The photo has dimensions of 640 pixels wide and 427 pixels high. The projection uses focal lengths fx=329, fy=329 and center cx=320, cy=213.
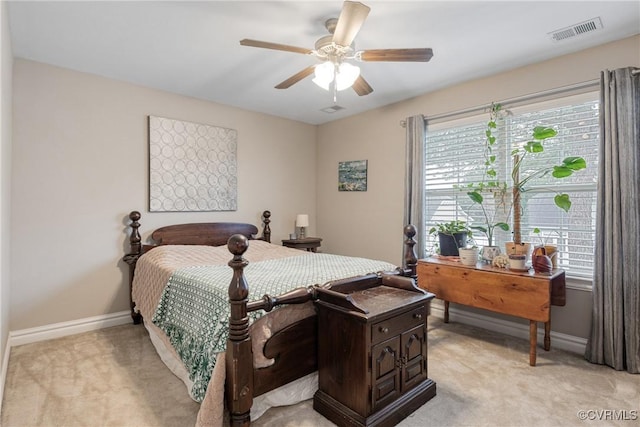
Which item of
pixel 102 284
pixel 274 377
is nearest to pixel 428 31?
pixel 274 377

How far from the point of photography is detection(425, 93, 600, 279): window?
2.75 metres

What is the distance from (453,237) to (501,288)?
703 mm

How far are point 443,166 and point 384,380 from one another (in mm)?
2585

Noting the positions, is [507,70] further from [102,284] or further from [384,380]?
[102,284]

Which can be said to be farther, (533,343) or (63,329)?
(63,329)

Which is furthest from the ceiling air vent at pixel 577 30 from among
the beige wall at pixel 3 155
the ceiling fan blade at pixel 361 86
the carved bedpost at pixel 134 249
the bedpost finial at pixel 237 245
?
the carved bedpost at pixel 134 249

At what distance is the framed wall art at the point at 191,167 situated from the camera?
11.7ft

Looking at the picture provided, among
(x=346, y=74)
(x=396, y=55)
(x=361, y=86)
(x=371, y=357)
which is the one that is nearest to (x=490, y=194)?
(x=361, y=86)

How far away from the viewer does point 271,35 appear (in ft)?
8.18

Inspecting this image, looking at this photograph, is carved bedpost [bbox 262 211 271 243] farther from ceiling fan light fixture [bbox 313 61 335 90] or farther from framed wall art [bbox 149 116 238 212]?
ceiling fan light fixture [bbox 313 61 335 90]

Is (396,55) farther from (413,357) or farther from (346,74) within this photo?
(413,357)

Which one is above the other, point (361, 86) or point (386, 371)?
point (361, 86)

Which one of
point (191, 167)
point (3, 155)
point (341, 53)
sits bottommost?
point (3, 155)
